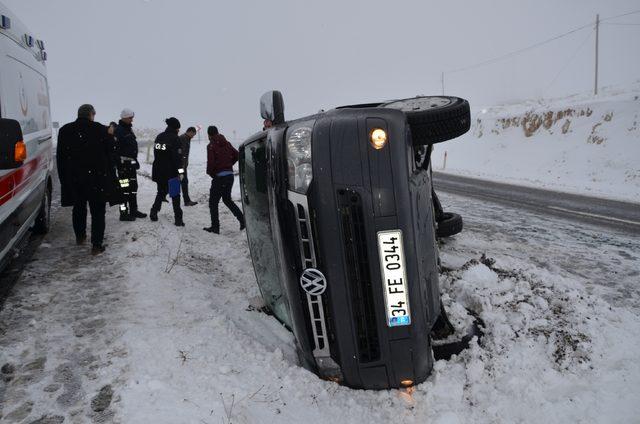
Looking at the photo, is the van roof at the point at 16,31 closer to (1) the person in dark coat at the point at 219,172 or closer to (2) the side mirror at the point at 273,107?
(1) the person in dark coat at the point at 219,172

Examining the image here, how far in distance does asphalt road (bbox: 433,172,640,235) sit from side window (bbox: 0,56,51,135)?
25.9 feet

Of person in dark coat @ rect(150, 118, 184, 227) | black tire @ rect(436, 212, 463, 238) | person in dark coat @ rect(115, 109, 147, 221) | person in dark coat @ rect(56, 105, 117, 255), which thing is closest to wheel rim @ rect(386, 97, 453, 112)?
black tire @ rect(436, 212, 463, 238)

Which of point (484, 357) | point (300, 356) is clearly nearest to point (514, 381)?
point (484, 357)

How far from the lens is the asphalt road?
7328 millimetres

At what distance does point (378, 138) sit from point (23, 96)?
4.30m

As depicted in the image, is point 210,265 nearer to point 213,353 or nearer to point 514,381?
point 213,353

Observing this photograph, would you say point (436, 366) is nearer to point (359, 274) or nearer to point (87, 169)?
point (359, 274)

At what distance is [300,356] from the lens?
9.10 feet

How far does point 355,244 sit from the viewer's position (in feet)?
7.55

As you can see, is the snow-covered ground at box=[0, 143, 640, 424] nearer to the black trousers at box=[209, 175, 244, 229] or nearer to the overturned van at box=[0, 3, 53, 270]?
the overturned van at box=[0, 3, 53, 270]

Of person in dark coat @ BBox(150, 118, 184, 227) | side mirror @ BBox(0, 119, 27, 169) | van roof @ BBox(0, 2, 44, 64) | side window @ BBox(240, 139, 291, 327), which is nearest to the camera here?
side mirror @ BBox(0, 119, 27, 169)

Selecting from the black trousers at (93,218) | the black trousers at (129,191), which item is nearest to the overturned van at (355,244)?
the black trousers at (93,218)

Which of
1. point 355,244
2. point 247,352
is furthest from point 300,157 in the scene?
point 247,352

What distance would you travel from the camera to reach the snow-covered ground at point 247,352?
238cm
